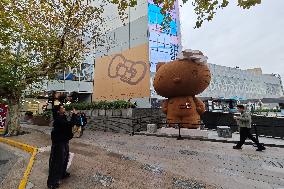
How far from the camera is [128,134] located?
15.9 m

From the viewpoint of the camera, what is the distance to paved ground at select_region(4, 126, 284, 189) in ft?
18.9

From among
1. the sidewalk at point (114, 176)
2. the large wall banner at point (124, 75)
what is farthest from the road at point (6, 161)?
the large wall banner at point (124, 75)

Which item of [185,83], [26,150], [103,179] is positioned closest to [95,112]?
[26,150]

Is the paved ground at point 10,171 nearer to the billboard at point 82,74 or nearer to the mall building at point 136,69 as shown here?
the mall building at point 136,69

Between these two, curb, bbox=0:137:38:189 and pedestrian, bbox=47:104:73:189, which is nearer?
pedestrian, bbox=47:104:73:189

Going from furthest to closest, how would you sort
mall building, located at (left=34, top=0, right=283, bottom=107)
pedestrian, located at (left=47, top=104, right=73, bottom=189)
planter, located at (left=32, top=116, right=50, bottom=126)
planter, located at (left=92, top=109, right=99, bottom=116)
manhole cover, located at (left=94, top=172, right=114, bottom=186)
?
1. planter, located at (left=32, top=116, right=50, bottom=126)
2. mall building, located at (left=34, top=0, right=283, bottom=107)
3. planter, located at (left=92, top=109, right=99, bottom=116)
4. manhole cover, located at (left=94, top=172, right=114, bottom=186)
5. pedestrian, located at (left=47, top=104, right=73, bottom=189)

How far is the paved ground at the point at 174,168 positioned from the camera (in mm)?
5758

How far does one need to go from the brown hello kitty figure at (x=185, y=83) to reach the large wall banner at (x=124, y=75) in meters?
8.12

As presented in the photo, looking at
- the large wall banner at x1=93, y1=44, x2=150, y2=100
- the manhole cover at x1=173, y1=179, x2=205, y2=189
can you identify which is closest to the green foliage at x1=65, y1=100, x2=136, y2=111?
the large wall banner at x1=93, y1=44, x2=150, y2=100

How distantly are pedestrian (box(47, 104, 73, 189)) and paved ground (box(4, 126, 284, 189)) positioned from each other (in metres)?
0.39

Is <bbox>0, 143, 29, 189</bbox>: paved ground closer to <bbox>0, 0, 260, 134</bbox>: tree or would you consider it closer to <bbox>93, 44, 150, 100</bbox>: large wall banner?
<bbox>0, 0, 260, 134</bbox>: tree

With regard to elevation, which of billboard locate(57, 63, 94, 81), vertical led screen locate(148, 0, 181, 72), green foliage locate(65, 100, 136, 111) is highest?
vertical led screen locate(148, 0, 181, 72)

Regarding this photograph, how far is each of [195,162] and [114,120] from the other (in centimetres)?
1055

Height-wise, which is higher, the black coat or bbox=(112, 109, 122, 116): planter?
the black coat
